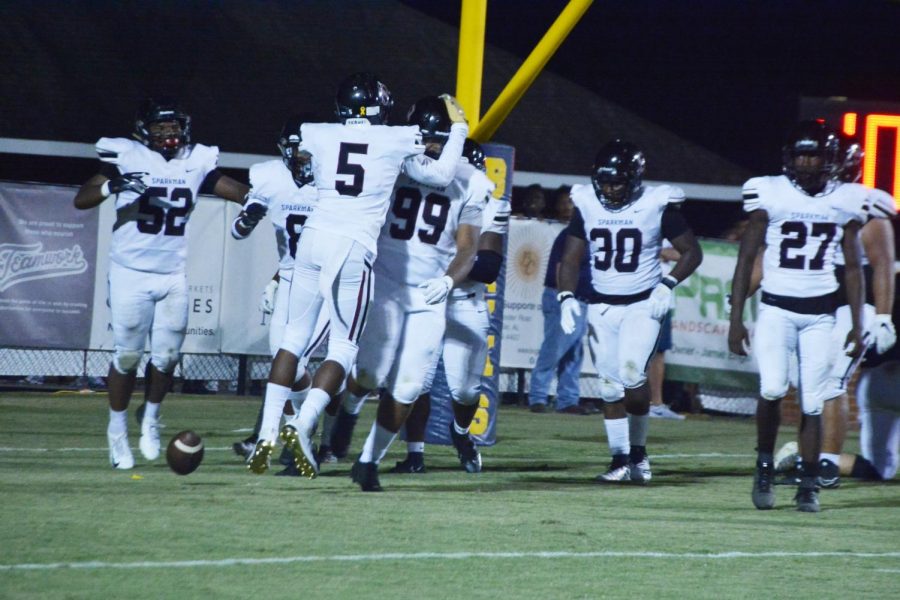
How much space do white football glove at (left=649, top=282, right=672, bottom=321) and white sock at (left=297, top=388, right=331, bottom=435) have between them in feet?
8.23

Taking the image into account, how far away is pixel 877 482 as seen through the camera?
10.0 metres

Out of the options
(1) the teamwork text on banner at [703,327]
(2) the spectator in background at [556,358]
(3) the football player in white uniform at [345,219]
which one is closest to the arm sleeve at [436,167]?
(3) the football player in white uniform at [345,219]

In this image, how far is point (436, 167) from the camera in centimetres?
810

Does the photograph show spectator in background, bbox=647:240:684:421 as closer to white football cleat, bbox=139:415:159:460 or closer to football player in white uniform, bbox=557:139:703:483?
football player in white uniform, bbox=557:139:703:483

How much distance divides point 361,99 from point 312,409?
1.58m

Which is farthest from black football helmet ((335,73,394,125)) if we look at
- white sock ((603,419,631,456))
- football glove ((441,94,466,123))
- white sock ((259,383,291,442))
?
white sock ((603,419,631,456))

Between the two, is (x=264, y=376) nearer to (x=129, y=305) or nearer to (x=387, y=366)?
(x=129, y=305)

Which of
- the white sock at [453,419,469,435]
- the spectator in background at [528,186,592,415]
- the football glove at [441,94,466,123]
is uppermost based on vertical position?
the football glove at [441,94,466,123]

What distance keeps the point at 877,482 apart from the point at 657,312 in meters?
1.87

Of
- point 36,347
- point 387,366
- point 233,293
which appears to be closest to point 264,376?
point 233,293

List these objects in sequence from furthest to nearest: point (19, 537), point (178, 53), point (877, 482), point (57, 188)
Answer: point (178, 53) → point (57, 188) → point (877, 482) → point (19, 537)

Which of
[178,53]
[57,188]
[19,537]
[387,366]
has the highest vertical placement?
[178,53]

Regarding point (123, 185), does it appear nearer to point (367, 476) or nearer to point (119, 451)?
point (119, 451)

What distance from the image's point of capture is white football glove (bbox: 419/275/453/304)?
802 cm
